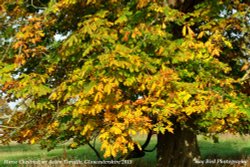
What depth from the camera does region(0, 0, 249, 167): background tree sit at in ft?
25.7

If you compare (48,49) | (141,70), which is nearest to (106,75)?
(141,70)

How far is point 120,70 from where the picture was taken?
25.2 feet

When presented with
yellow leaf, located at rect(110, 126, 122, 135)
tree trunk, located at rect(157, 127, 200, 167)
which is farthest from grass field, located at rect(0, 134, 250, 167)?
yellow leaf, located at rect(110, 126, 122, 135)

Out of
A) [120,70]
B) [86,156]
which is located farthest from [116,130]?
[86,156]

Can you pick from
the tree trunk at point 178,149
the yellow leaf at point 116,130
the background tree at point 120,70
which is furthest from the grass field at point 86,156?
the yellow leaf at point 116,130

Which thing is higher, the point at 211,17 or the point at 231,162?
the point at 211,17

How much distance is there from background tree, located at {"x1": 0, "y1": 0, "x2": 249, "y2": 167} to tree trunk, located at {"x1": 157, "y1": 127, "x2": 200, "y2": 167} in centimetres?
111

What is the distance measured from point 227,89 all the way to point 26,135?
16.2 feet

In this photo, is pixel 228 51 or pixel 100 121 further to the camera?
pixel 228 51

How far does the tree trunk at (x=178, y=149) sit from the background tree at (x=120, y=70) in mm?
1105

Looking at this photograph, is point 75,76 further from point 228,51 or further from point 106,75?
point 228,51

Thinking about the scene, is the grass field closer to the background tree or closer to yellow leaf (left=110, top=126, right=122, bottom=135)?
the background tree

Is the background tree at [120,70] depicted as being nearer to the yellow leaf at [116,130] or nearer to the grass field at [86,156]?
the yellow leaf at [116,130]

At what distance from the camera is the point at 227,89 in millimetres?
9656
